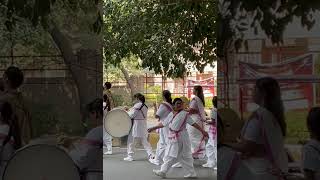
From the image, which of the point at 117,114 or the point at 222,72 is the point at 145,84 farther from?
the point at 222,72

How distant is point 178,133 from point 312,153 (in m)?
5.61

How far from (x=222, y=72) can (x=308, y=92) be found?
1.83 feet

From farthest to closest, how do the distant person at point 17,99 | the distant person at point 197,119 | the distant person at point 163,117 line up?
the distant person at point 197,119
the distant person at point 163,117
the distant person at point 17,99

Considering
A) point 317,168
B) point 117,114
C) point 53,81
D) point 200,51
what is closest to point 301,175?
point 317,168

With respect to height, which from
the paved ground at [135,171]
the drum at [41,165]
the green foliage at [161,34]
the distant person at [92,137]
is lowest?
the paved ground at [135,171]

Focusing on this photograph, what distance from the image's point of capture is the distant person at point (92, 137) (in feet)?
11.6

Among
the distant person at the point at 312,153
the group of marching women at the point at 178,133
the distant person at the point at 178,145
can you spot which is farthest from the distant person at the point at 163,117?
the distant person at the point at 312,153

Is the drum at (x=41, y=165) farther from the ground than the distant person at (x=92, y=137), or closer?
closer

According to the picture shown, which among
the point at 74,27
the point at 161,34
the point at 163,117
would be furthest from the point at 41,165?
the point at 161,34

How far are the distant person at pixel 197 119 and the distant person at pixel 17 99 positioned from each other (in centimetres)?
661

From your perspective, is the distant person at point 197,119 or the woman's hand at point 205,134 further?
the distant person at point 197,119

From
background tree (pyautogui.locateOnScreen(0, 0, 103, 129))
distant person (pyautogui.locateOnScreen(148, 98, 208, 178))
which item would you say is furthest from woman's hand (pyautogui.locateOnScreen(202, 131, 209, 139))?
background tree (pyautogui.locateOnScreen(0, 0, 103, 129))

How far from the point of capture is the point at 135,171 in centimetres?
983

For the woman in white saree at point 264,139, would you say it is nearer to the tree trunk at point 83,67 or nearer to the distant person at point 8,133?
the tree trunk at point 83,67
